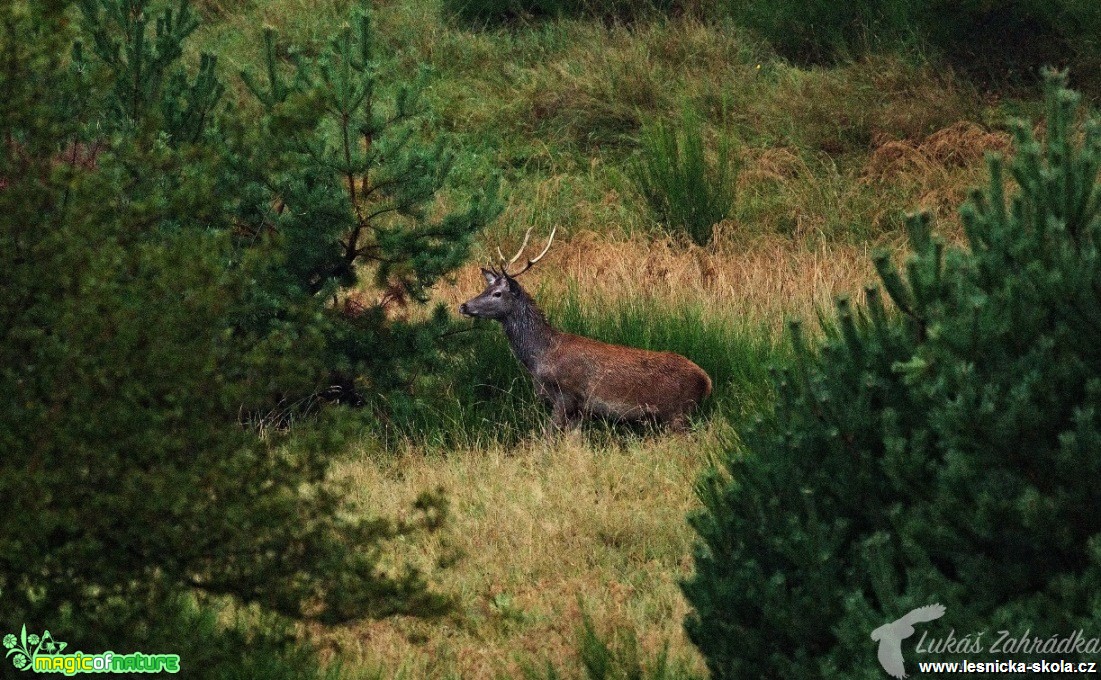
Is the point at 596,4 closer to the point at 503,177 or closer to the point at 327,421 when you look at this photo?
the point at 503,177

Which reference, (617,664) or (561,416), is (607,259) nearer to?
(561,416)

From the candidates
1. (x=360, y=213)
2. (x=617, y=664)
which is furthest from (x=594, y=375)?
(x=617, y=664)

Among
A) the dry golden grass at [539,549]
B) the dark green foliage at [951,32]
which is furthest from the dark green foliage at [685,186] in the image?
the dry golden grass at [539,549]

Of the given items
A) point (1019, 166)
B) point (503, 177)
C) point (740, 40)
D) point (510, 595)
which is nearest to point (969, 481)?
point (1019, 166)

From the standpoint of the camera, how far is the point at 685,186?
13.8 meters

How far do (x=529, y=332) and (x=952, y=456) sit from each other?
5614mm

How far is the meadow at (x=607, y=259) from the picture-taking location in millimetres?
6215

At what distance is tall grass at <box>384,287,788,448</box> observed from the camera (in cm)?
910

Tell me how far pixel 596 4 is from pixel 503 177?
440cm

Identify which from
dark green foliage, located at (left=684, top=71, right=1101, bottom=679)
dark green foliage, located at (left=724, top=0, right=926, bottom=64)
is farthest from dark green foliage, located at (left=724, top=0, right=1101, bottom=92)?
dark green foliage, located at (left=684, top=71, right=1101, bottom=679)

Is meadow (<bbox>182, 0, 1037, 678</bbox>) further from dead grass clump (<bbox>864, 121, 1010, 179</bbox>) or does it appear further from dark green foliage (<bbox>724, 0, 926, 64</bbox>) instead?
dark green foliage (<bbox>724, 0, 926, 64</bbox>)

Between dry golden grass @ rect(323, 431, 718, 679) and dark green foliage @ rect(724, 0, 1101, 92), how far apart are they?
9573mm

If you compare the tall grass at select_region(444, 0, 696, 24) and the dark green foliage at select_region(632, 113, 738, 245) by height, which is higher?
the tall grass at select_region(444, 0, 696, 24)

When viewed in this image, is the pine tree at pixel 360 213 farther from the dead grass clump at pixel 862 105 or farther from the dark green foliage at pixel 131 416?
the dead grass clump at pixel 862 105
